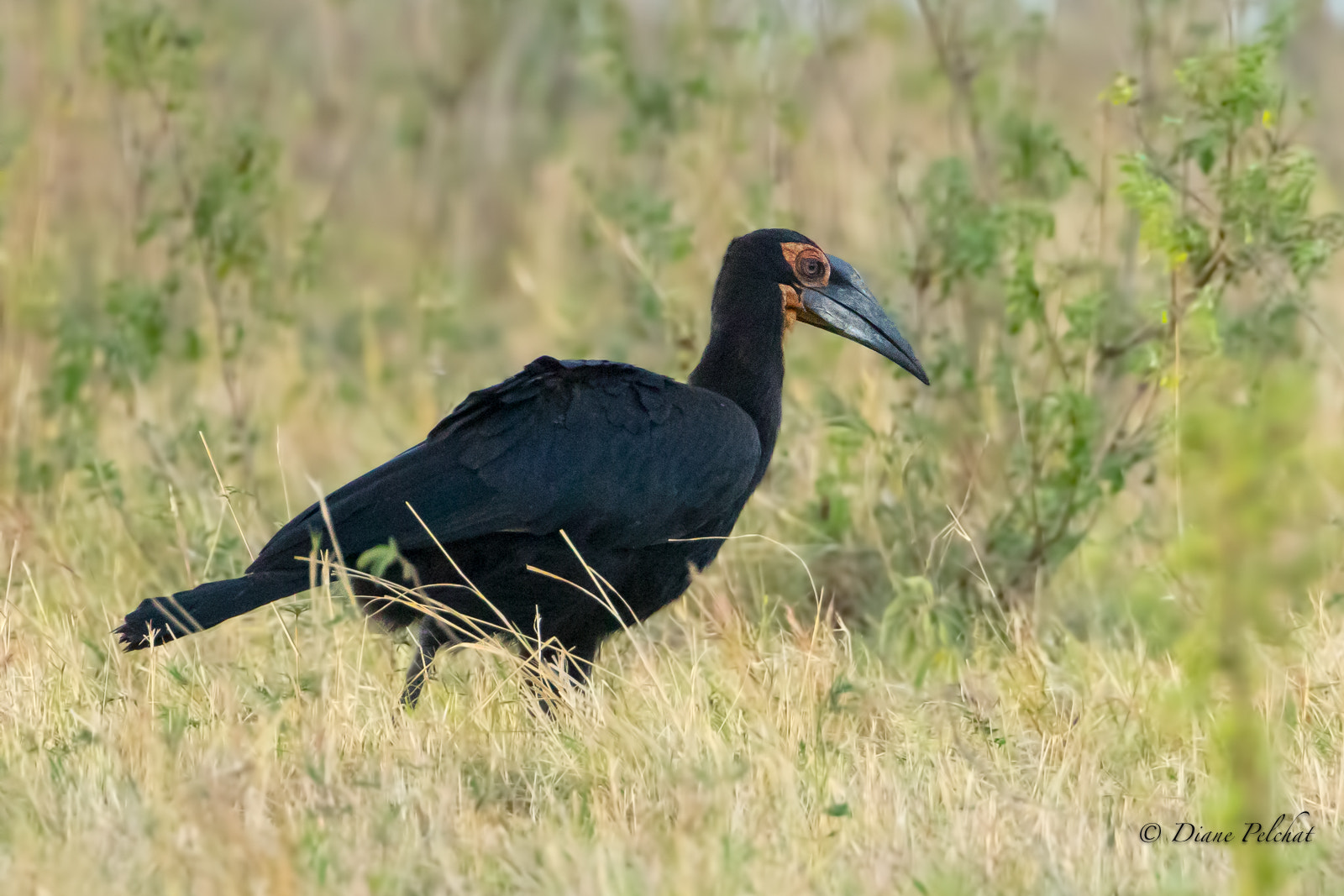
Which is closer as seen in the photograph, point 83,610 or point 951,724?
point 951,724

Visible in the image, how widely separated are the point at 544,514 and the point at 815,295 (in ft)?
3.53

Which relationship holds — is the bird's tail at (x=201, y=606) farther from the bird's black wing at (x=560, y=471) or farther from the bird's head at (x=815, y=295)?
the bird's head at (x=815, y=295)

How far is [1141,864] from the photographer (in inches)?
117

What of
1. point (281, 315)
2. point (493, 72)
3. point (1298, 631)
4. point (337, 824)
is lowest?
point (1298, 631)

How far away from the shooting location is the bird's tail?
3.69 metres

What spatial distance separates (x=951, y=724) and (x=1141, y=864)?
82cm

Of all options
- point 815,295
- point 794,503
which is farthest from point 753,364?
point 794,503

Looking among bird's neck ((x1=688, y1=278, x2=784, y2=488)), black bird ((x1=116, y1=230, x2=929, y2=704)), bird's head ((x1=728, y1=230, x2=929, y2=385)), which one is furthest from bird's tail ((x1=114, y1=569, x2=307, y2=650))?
bird's head ((x1=728, y1=230, x2=929, y2=385))

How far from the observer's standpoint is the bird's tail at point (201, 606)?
3.69 meters

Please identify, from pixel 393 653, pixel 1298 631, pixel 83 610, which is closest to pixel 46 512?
pixel 83 610

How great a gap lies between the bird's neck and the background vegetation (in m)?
0.48

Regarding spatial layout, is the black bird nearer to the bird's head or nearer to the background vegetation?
the background vegetation

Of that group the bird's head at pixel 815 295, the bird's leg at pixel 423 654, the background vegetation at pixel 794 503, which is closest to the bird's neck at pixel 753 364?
the bird's head at pixel 815 295

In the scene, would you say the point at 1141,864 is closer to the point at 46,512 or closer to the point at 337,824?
the point at 337,824
